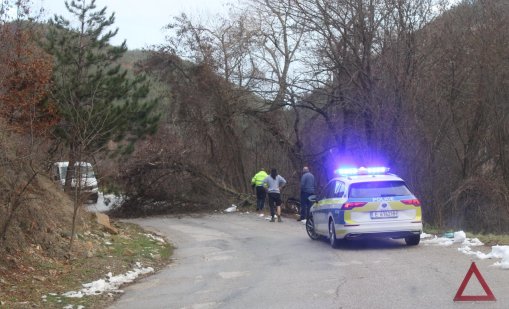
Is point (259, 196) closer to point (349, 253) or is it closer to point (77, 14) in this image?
point (77, 14)

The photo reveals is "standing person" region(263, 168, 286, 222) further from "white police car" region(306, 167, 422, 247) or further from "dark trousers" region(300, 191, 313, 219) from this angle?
"white police car" region(306, 167, 422, 247)

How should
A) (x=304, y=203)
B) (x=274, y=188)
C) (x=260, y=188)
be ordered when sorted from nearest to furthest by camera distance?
(x=304, y=203) < (x=274, y=188) < (x=260, y=188)

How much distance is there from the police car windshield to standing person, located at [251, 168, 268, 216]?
37.1 feet

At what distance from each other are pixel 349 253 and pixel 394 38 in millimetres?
12100

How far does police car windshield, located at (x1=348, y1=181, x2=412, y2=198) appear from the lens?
12.9 meters

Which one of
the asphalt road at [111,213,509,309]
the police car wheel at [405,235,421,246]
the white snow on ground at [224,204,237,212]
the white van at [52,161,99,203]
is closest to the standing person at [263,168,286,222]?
the asphalt road at [111,213,509,309]

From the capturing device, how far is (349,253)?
40.9ft

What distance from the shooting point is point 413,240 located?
1317cm

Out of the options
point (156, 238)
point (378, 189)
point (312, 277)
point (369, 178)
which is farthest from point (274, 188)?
point (312, 277)

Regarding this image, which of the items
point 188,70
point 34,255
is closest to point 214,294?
point 34,255

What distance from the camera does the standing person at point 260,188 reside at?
79.6 feet

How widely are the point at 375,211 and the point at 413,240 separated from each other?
4.19 feet

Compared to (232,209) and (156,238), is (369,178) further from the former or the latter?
(232,209)

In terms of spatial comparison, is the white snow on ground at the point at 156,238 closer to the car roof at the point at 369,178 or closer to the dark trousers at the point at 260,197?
the car roof at the point at 369,178
